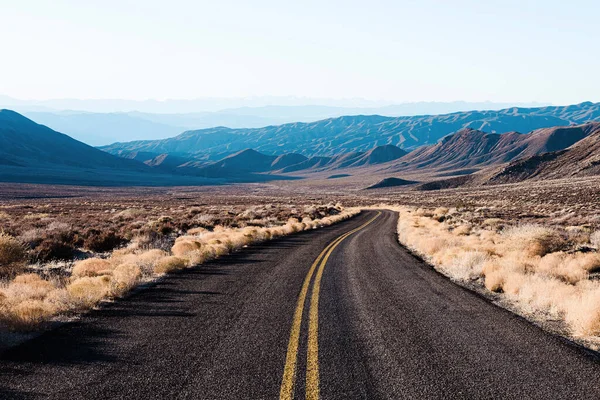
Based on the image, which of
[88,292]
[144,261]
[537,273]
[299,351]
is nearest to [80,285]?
[88,292]

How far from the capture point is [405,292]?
33.7ft

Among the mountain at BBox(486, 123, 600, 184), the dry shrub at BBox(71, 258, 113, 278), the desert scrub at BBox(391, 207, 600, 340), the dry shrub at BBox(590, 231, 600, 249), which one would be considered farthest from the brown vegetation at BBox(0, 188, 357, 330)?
the mountain at BBox(486, 123, 600, 184)

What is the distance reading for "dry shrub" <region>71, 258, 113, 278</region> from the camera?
12.4 meters

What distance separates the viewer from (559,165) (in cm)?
13038

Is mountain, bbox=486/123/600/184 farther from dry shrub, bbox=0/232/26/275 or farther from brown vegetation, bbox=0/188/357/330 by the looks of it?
dry shrub, bbox=0/232/26/275

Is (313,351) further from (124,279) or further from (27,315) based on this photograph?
(124,279)

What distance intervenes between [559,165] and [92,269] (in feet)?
482

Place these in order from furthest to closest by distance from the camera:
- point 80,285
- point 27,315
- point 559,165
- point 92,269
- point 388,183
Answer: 1. point 388,183
2. point 559,165
3. point 92,269
4. point 80,285
5. point 27,315

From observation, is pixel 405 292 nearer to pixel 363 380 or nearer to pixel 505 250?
pixel 363 380

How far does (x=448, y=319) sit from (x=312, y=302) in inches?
111

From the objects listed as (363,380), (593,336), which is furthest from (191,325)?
(593,336)

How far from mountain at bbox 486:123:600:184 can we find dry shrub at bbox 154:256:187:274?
410 ft

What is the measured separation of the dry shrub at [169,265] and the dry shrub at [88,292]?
2388 mm

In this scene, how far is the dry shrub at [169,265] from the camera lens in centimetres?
1276
